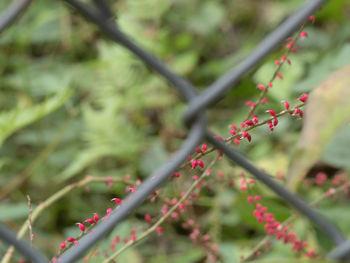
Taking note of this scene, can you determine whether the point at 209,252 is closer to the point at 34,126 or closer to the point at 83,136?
the point at 83,136

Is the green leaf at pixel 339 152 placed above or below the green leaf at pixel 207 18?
below

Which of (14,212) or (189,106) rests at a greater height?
(14,212)

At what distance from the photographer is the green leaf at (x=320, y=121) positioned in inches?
23.5

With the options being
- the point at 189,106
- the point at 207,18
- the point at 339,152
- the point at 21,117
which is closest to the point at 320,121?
the point at 189,106

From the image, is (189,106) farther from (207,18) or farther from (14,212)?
(207,18)

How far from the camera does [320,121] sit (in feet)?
1.97

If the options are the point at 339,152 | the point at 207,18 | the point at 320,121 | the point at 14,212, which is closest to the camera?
the point at 320,121

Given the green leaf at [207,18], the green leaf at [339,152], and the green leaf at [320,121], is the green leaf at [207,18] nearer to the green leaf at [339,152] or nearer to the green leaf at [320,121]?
the green leaf at [339,152]

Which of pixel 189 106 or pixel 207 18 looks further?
pixel 207 18

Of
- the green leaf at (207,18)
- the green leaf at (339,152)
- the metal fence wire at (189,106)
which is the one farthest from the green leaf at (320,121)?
the green leaf at (207,18)

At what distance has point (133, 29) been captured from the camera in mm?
2082

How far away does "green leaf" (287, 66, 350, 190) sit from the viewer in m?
0.60

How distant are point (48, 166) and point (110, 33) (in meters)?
1.23

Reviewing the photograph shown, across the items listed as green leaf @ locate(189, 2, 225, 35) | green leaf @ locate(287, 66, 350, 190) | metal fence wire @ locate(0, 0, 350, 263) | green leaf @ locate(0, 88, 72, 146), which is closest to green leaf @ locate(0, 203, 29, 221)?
green leaf @ locate(0, 88, 72, 146)
